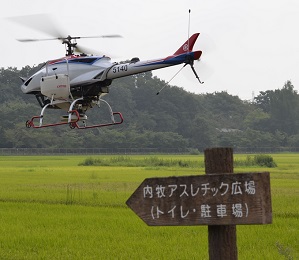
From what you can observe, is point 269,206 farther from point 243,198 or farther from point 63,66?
point 63,66

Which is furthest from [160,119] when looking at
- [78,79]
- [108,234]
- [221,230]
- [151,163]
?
[221,230]

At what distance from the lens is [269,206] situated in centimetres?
490

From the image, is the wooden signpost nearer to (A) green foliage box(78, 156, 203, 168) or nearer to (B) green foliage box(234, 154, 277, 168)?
(A) green foliage box(78, 156, 203, 168)

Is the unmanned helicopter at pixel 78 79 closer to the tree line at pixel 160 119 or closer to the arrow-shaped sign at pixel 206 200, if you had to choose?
the arrow-shaped sign at pixel 206 200

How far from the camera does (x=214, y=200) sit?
16.3 ft

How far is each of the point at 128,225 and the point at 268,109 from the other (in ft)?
431

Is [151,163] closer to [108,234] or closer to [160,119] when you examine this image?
[108,234]

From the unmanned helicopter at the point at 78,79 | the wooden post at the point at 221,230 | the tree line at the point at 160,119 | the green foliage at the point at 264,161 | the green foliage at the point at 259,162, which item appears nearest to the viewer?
the wooden post at the point at 221,230

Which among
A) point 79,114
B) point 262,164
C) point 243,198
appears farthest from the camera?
point 262,164

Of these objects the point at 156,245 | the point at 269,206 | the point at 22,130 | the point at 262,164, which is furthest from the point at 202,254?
the point at 22,130

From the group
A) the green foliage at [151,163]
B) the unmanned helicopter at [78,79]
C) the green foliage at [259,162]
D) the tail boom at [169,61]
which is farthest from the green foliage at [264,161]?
the tail boom at [169,61]

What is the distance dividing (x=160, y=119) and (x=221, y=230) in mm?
97456

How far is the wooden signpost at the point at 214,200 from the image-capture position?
4887 millimetres

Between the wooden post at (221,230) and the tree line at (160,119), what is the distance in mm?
75873
